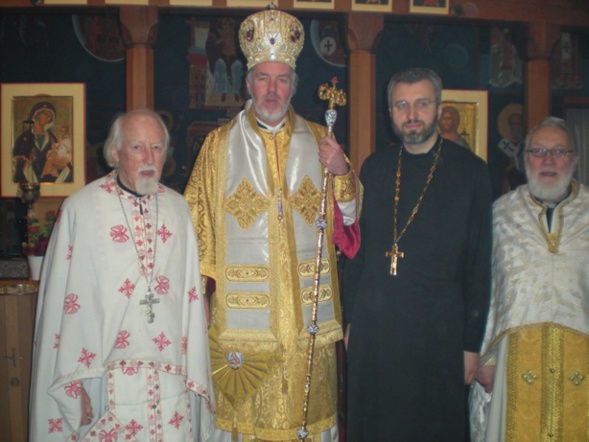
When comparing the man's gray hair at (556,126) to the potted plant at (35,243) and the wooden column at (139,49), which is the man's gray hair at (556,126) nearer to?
the wooden column at (139,49)

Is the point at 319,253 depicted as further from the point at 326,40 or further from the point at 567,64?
the point at 567,64

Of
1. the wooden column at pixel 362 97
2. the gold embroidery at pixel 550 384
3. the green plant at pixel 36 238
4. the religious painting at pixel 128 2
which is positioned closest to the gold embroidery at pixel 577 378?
the gold embroidery at pixel 550 384

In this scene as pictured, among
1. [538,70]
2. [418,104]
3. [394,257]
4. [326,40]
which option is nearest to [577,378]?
[394,257]

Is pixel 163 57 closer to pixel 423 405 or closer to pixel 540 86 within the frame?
pixel 540 86

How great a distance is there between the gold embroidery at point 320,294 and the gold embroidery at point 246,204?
444mm

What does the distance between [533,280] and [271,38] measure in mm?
1775

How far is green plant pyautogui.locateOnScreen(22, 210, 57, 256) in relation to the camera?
3941 millimetres

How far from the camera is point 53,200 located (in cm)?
445

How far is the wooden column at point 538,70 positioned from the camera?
15.2 feet

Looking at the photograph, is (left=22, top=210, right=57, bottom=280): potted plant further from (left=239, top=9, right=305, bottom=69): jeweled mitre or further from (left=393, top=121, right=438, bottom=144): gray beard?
(left=393, top=121, right=438, bottom=144): gray beard

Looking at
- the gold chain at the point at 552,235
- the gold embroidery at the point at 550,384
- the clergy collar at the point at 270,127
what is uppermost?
the clergy collar at the point at 270,127

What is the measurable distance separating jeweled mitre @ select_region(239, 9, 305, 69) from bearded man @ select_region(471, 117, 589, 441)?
52.1 inches

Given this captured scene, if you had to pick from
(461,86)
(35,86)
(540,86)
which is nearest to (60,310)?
(35,86)

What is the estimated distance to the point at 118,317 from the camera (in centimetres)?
243
